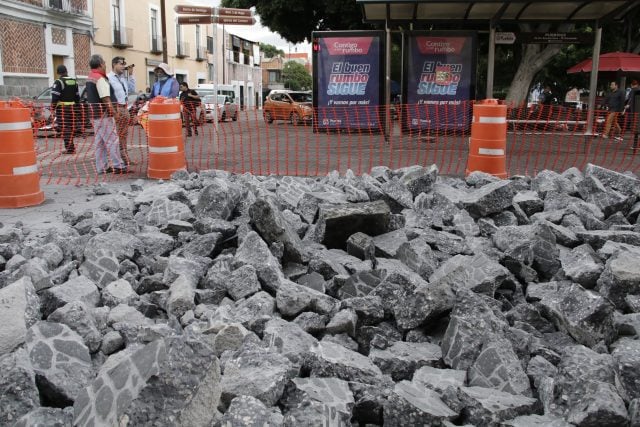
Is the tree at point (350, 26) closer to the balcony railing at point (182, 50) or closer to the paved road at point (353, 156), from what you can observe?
the paved road at point (353, 156)

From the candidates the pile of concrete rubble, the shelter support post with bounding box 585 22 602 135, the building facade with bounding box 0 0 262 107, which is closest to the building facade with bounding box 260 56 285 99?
the building facade with bounding box 0 0 262 107

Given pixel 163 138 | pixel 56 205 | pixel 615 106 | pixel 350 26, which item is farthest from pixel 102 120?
pixel 350 26

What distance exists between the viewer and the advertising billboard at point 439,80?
15.6m

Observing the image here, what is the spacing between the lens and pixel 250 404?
8.27ft

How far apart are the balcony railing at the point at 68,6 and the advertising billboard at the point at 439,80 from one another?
23.5 metres

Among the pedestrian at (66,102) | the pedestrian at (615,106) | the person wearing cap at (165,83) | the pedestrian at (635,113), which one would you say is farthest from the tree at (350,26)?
the pedestrian at (66,102)

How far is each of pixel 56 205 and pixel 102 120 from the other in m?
2.50

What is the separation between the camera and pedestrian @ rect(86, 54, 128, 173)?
9.55 meters

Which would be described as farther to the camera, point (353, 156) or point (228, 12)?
point (353, 156)

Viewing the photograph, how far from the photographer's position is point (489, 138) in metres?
8.56

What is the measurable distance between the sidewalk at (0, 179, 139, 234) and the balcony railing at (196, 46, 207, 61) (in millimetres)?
50069

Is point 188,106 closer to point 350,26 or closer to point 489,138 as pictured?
point 350,26

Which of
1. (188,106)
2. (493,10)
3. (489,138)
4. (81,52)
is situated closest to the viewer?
(489,138)

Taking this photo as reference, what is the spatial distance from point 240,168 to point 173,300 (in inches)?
271
